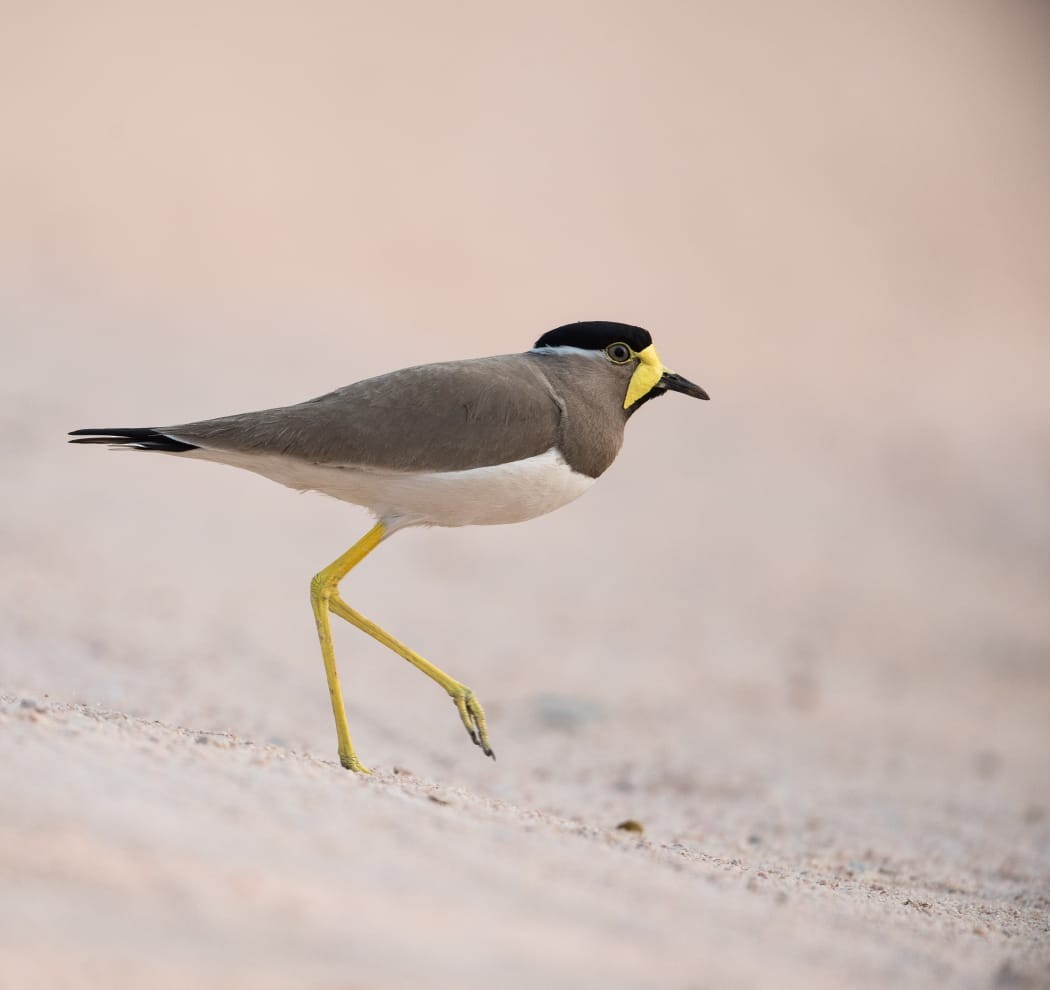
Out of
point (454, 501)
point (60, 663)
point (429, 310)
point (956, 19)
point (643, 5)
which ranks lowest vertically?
point (60, 663)

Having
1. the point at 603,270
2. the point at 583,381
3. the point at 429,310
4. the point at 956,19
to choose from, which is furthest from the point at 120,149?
the point at 956,19

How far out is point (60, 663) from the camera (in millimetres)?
8555

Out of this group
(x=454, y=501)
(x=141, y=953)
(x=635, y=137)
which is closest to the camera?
(x=141, y=953)

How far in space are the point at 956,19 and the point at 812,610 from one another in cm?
3667

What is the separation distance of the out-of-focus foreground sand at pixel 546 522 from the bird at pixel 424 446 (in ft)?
3.27

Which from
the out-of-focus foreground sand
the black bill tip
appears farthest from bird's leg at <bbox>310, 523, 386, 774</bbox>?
the black bill tip

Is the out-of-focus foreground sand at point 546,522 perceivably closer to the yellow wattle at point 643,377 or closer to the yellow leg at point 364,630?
the yellow leg at point 364,630

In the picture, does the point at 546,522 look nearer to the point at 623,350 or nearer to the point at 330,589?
the point at 623,350

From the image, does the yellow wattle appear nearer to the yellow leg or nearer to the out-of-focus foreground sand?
the yellow leg

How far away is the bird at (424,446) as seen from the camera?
18.0 feet

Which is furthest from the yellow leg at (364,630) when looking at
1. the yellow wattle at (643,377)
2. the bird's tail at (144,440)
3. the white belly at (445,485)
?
the yellow wattle at (643,377)

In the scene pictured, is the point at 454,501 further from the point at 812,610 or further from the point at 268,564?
the point at 812,610

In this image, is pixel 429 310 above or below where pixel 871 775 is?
above

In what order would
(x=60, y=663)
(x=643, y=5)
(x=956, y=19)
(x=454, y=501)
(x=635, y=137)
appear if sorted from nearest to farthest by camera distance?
1. (x=454, y=501)
2. (x=60, y=663)
3. (x=635, y=137)
4. (x=643, y=5)
5. (x=956, y=19)
